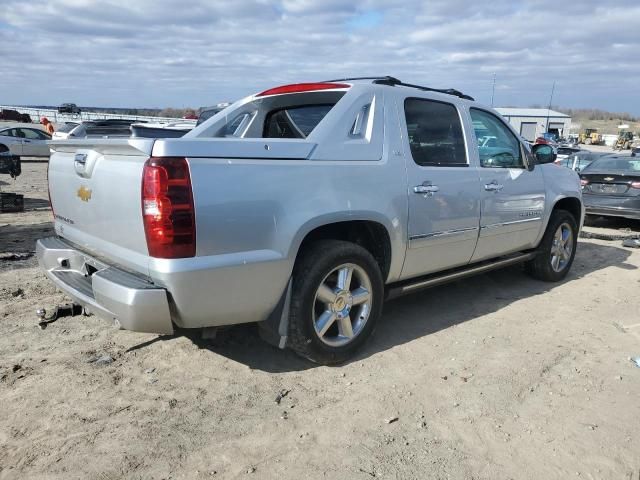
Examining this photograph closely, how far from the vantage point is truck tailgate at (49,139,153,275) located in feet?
9.41

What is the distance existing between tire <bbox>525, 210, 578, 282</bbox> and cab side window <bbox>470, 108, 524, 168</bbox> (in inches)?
38.8

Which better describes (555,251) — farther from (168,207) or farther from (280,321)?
(168,207)

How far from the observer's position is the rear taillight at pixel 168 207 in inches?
107

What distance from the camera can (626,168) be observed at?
9.94 metres

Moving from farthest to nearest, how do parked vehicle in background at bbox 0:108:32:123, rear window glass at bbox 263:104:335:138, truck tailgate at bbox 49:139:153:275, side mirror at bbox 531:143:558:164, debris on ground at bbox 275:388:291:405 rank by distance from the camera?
parked vehicle in background at bbox 0:108:32:123, side mirror at bbox 531:143:558:164, rear window glass at bbox 263:104:335:138, debris on ground at bbox 275:388:291:405, truck tailgate at bbox 49:139:153:275

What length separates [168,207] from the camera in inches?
107

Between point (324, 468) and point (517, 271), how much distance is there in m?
4.54

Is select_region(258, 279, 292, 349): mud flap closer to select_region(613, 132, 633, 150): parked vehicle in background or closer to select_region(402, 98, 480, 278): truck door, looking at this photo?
select_region(402, 98, 480, 278): truck door

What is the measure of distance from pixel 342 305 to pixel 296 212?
0.83m

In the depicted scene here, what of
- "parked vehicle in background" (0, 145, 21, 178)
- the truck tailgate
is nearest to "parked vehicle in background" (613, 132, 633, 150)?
"parked vehicle in background" (0, 145, 21, 178)

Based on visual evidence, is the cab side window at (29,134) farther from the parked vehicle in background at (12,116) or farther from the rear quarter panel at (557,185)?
the parked vehicle in background at (12,116)

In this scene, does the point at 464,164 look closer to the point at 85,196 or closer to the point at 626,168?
the point at 85,196

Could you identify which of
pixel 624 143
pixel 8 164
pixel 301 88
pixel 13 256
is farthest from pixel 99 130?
pixel 624 143

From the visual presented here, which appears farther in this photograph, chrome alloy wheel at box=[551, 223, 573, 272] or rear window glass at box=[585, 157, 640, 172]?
rear window glass at box=[585, 157, 640, 172]
